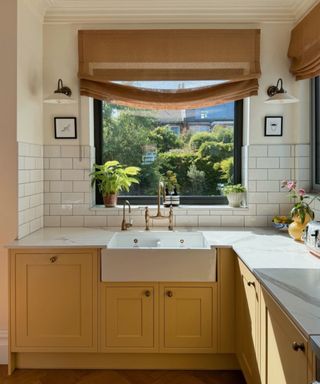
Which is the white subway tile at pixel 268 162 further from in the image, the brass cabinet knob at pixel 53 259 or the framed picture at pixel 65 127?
the brass cabinet knob at pixel 53 259

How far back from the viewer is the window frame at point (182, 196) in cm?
338

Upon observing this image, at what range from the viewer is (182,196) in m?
3.42

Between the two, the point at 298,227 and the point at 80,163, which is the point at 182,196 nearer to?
the point at 80,163

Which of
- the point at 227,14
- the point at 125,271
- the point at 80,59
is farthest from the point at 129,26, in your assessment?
the point at 125,271

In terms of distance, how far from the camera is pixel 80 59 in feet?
10.2

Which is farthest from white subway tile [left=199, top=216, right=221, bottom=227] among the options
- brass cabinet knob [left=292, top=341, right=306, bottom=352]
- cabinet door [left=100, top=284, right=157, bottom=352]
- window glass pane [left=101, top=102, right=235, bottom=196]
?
brass cabinet knob [left=292, top=341, right=306, bottom=352]

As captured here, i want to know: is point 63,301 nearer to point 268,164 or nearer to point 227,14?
point 268,164

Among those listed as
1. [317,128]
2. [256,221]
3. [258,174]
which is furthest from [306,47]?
[256,221]

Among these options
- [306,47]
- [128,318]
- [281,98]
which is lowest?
[128,318]

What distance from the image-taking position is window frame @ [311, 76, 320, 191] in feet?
10.0

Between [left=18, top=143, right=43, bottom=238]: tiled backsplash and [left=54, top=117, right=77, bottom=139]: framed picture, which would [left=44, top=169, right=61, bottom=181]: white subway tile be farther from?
[left=54, top=117, right=77, bottom=139]: framed picture

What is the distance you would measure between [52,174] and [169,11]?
5.38 ft

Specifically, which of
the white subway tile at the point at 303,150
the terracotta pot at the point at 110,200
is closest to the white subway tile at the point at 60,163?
the terracotta pot at the point at 110,200

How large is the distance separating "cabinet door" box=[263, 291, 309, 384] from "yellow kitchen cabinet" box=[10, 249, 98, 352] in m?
1.19
